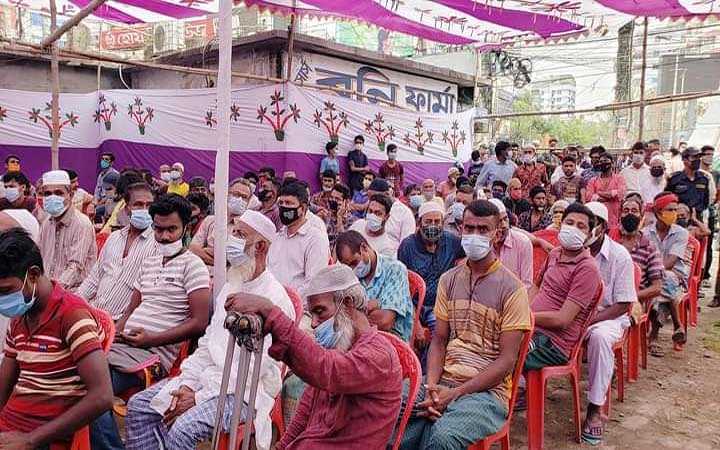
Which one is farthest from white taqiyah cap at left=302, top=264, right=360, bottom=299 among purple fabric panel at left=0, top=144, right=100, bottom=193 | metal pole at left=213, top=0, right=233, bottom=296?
purple fabric panel at left=0, top=144, right=100, bottom=193

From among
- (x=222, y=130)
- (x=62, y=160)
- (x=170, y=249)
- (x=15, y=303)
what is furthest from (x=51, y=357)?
(x=62, y=160)

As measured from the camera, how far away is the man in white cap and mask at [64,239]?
4.25 metres

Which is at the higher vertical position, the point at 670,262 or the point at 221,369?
the point at 670,262

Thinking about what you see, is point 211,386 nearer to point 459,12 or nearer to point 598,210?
point 598,210

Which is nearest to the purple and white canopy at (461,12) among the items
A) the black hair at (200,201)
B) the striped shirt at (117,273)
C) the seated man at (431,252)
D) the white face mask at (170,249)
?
the black hair at (200,201)

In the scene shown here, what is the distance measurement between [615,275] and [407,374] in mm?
2197

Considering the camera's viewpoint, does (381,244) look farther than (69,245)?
Yes

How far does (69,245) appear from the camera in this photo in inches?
169

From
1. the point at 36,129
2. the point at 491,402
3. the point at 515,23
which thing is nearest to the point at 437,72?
the point at 515,23

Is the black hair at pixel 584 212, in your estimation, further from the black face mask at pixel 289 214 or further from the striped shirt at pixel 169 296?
the striped shirt at pixel 169 296

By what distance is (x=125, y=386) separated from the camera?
3.06 metres

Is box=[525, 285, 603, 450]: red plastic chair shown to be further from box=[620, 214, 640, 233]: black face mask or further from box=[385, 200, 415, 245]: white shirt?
box=[385, 200, 415, 245]: white shirt

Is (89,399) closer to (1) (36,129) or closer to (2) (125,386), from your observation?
(2) (125,386)

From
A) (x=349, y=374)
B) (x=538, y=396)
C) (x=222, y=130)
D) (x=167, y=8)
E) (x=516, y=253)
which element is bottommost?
(x=538, y=396)
